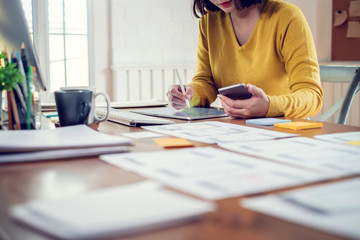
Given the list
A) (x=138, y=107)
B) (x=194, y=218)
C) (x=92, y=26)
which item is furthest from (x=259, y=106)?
(x=92, y=26)

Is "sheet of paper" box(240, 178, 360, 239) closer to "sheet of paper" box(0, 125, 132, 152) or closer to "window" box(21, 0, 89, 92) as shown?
"sheet of paper" box(0, 125, 132, 152)

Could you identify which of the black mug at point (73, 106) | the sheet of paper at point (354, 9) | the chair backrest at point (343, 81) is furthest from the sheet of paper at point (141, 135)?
the sheet of paper at point (354, 9)

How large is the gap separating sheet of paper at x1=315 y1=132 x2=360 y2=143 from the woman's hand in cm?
28

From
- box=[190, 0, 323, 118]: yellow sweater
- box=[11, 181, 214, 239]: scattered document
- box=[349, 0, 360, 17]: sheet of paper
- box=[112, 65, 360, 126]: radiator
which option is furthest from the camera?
box=[112, 65, 360, 126]: radiator

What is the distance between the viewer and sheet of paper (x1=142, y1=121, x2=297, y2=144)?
89cm

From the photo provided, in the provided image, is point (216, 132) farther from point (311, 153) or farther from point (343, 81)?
point (343, 81)

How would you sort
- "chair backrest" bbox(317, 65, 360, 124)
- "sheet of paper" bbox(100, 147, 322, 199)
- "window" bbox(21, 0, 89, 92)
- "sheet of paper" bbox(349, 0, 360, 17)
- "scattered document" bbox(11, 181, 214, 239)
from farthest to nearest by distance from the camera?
1. "window" bbox(21, 0, 89, 92)
2. "sheet of paper" bbox(349, 0, 360, 17)
3. "chair backrest" bbox(317, 65, 360, 124)
4. "sheet of paper" bbox(100, 147, 322, 199)
5. "scattered document" bbox(11, 181, 214, 239)

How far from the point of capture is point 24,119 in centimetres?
95

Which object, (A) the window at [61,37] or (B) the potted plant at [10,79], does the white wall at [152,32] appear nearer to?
(A) the window at [61,37]

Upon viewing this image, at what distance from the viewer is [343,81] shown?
1632 millimetres

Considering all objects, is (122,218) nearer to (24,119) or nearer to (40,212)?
(40,212)

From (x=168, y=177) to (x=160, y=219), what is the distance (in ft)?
0.54

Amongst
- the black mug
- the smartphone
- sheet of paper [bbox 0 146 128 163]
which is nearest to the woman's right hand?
the smartphone

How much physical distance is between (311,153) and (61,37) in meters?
2.70
